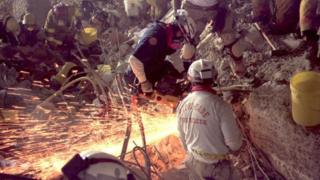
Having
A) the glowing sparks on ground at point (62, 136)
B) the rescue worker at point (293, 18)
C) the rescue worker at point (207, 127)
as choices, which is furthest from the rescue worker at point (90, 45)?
the rescue worker at point (207, 127)

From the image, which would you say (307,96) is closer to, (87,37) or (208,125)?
(208,125)

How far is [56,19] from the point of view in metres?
13.0

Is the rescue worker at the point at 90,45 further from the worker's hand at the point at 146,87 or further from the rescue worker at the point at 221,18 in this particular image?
the worker's hand at the point at 146,87

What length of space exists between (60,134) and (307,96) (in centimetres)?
685

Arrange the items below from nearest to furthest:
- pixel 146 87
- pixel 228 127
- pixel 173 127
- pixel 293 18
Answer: pixel 228 127, pixel 146 87, pixel 293 18, pixel 173 127

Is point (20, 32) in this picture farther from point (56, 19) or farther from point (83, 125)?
point (83, 125)

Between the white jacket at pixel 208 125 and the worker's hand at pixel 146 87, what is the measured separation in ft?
4.22

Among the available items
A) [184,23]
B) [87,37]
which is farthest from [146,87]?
[87,37]

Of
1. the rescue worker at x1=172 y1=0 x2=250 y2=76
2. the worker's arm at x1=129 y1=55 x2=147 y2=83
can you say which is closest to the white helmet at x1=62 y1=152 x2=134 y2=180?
the worker's arm at x1=129 y1=55 x2=147 y2=83

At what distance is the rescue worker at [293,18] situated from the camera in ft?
22.6

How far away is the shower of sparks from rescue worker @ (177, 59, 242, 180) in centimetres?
263

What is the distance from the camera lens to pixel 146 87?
260 inches

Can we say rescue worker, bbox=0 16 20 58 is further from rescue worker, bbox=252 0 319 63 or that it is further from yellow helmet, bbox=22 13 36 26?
rescue worker, bbox=252 0 319 63

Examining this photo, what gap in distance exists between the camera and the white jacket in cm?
500
